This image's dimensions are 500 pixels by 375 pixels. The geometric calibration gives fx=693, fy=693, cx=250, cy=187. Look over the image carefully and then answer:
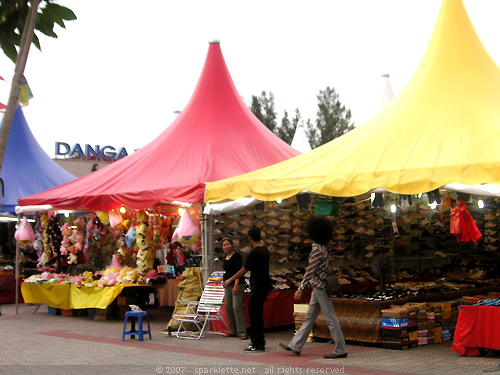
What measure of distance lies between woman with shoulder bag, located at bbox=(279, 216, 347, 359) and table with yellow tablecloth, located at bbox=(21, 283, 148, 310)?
19.1ft

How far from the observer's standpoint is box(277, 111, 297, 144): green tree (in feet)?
208

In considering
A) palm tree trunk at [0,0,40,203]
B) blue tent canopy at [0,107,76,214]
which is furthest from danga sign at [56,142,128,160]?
palm tree trunk at [0,0,40,203]

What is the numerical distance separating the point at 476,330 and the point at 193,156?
7.09 metres

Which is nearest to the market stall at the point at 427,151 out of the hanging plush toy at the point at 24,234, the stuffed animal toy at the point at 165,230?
the stuffed animal toy at the point at 165,230

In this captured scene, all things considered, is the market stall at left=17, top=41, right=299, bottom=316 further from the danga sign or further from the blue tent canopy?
the danga sign

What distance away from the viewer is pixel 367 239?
49.1ft

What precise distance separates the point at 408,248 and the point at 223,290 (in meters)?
5.86

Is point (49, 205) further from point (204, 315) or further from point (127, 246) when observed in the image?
point (204, 315)

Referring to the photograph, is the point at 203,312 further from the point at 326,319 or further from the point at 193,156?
the point at 193,156

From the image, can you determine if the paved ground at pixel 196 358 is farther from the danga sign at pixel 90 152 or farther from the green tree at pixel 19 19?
the danga sign at pixel 90 152

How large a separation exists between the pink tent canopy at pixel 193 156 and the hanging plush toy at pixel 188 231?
1.50ft

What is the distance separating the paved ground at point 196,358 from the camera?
8328 mm

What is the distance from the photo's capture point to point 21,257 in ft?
67.5

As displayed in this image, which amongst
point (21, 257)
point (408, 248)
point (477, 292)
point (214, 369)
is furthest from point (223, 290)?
point (21, 257)
